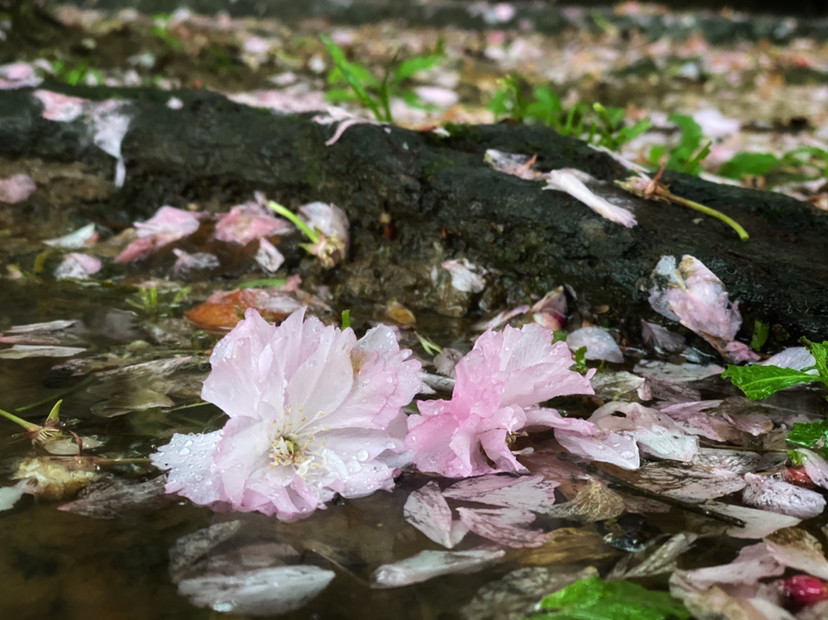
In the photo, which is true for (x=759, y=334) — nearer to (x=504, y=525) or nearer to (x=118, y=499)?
(x=504, y=525)

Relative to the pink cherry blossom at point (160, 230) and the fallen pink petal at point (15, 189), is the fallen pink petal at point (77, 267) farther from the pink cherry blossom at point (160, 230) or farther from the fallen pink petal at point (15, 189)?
the fallen pink petal at point (15, 189)

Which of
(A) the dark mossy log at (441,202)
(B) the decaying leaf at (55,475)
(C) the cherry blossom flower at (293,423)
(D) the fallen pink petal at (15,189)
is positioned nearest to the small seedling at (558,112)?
(A) the dark mossy log at (441,202)

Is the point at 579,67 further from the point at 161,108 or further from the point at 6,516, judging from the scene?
the point at 6,516

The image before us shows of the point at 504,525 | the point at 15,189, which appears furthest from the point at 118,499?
the point at 15,189

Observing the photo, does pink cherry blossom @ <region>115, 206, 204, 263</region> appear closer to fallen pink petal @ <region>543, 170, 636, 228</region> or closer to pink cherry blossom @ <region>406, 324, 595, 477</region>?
fallen pink petal @ <region>543, 170, 636, 228</region>

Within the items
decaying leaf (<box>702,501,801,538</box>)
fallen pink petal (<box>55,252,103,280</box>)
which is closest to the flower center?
decaying leaf (<box>702,501,801,538</box>)

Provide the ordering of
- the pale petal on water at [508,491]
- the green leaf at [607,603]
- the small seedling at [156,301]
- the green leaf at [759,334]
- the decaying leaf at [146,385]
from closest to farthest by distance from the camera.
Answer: the green leaf at [607,603] → the pale petal on water at [508,491] → the decaying leaf at [146,385] → the green leaf at [759,334] → the small seedling at [156,301]

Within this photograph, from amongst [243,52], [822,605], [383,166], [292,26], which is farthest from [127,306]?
[292,26]
